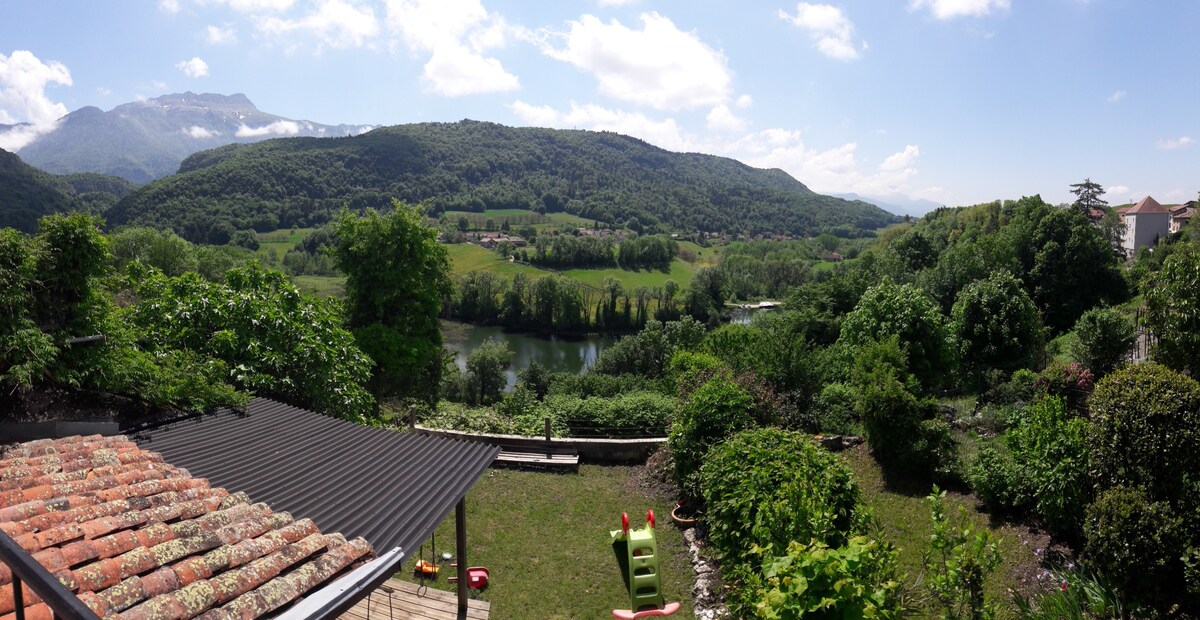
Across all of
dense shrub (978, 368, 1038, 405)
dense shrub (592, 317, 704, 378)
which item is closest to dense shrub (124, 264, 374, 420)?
dense shrub (978, 368, 1038, 405)

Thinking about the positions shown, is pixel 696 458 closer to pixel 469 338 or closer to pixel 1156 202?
pixel 469 338

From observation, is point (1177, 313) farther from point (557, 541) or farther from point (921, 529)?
point (557, 541)

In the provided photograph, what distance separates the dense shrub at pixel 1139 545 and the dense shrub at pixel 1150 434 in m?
0.39

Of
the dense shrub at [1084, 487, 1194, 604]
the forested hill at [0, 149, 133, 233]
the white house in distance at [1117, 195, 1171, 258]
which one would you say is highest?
the forested hill at [0, 149, 133, 233]

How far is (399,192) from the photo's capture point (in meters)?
147

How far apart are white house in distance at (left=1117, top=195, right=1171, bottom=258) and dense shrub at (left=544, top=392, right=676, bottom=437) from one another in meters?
66.6

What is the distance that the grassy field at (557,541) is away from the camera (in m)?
8.44

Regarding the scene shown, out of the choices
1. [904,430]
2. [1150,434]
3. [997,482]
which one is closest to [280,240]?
A: [904,430]

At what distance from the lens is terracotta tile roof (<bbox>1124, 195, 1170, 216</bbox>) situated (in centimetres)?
5953

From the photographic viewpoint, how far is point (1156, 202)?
60812 mm

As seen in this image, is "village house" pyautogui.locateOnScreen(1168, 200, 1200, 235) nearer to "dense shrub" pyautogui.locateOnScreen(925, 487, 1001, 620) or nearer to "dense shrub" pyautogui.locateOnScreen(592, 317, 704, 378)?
"dense shrub" pyautogui.locateOnScreen(592, 317, 704, 378)

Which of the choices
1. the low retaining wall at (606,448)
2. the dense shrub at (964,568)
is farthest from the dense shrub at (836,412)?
the dense shrub at (964,568)

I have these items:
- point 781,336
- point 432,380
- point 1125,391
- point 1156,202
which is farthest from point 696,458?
point 1156,202

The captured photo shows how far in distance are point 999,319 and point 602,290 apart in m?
57.6
